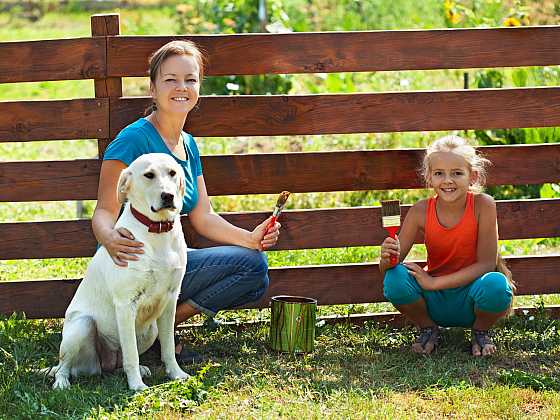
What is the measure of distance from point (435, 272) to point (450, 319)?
10.6 inches

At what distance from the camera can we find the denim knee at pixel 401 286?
482 cm

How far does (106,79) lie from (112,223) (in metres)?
1.08

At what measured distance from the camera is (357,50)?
516 cm

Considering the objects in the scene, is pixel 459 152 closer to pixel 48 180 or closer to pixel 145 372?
pixel 145 372

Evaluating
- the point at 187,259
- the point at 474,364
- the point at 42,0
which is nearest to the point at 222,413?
the point at 187,259

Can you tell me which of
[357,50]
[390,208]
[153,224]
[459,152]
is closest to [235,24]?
[357,50]

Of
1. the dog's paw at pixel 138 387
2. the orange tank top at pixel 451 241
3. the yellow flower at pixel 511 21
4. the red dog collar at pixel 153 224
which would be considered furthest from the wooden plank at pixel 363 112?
the yellow flower at pixel 511 21

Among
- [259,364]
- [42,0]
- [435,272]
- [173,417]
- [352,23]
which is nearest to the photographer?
[173,417]

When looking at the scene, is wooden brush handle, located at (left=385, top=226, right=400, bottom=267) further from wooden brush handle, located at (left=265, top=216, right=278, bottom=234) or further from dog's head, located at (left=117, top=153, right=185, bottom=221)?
dog's head, located at (left=117, top=153, right=185, bottom=221)

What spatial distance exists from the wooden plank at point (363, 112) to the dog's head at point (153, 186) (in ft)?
3.46

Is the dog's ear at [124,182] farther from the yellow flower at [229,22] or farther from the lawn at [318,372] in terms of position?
the yellow flower at [229,22]

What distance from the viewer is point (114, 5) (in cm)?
1471

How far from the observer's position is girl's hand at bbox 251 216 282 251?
15.2ft

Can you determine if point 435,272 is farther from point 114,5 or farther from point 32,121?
point 114,5
